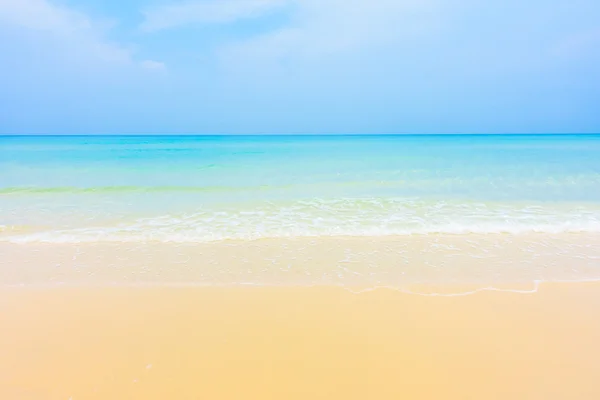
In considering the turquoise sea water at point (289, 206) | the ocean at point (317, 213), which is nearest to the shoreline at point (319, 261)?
the ocean at point (317, 213)

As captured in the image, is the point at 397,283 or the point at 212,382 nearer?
the point at 212,382

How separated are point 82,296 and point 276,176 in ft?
33.0

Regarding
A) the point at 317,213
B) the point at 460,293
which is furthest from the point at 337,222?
the point at 460,293

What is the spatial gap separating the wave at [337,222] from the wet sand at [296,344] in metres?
1.96

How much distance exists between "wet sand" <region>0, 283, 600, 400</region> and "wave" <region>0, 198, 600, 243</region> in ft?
6.43

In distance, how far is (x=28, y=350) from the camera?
2588 mm

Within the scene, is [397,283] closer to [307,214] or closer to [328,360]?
[328,360]

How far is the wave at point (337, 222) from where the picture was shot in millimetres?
5484

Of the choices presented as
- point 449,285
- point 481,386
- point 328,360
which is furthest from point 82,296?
point 449,285

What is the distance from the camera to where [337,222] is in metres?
6.20

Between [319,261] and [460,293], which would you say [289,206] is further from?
[460,293]

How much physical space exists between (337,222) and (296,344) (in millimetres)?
3717

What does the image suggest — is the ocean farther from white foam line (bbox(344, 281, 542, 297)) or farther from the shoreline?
white foam line (bbox(344, 281, 542, 297))

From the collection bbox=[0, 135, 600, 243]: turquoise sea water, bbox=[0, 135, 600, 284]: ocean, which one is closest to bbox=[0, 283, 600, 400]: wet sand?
bbox=[0, 135, 600, 284]: ocean
